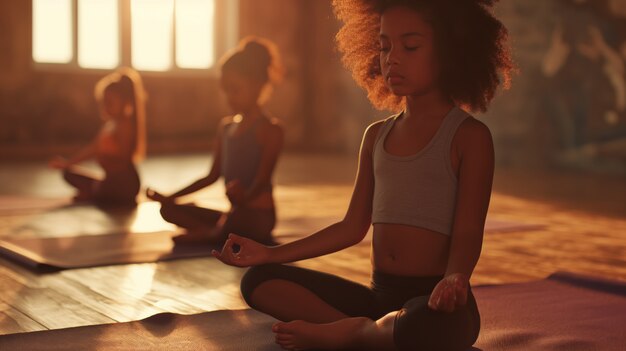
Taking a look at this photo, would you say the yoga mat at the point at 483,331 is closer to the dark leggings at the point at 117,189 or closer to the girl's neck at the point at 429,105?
the girl's neck at the point at 429,105

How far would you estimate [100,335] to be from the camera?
6.67 ft

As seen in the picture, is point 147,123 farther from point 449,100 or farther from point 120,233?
point 449,100

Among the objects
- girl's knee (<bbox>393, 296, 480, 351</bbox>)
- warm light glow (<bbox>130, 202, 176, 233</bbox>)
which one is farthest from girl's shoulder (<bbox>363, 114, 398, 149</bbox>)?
warm light glow (<bbox>130, 202, 176, 233</bbox>)

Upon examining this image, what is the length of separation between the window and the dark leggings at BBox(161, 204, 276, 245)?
5.17m

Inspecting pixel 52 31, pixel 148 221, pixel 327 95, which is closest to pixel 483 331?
pixel 148 221

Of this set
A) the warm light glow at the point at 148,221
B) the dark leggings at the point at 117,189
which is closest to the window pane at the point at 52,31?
the dark leggings at the point at 117,189

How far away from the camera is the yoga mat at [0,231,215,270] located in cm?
295

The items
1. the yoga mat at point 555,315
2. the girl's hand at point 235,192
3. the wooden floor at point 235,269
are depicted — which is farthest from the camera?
the girl's hand at point 235,192

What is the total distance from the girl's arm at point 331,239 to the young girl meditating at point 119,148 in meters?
2.87

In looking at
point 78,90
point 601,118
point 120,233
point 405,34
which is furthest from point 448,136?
point 78,90

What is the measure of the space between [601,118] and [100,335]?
5.26 meters

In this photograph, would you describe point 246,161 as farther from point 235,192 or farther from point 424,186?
point 424,186

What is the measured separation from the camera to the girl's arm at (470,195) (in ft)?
5.66

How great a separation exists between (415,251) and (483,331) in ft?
1.41
